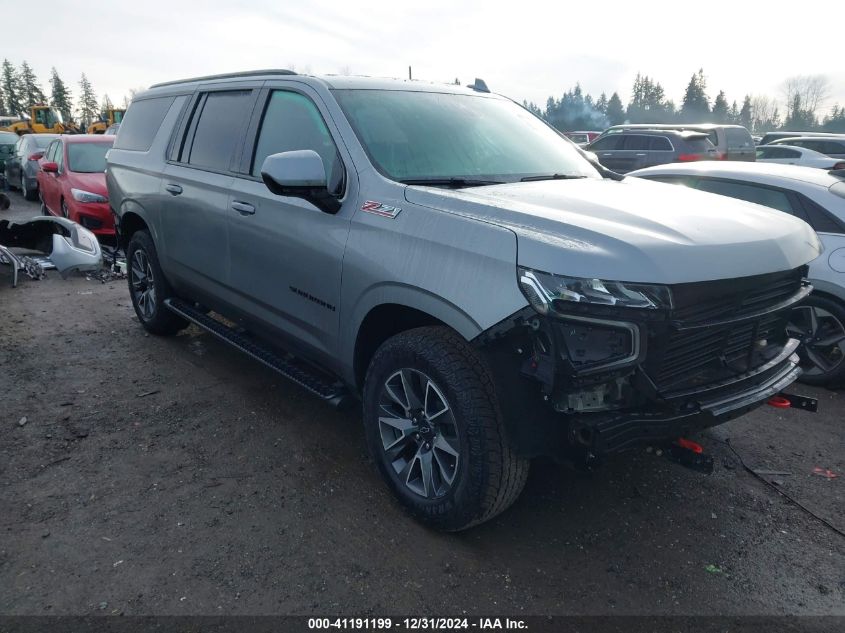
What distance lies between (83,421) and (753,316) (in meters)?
3.86

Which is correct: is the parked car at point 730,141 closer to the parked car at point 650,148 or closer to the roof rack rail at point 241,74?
the parked car at point 650,148

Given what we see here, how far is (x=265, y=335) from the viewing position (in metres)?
4.05

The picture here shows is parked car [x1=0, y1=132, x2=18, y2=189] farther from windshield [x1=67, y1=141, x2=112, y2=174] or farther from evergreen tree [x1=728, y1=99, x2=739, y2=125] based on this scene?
evergreen tree [x1=728, y1=99, x2=739, y2=125]

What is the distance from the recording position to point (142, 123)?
5.49 metres

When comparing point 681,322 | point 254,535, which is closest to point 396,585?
point 254,535

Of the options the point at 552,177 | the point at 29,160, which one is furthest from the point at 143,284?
the point at 29,160

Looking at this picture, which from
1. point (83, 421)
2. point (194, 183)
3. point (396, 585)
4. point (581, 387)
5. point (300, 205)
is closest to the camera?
point (581, 387)

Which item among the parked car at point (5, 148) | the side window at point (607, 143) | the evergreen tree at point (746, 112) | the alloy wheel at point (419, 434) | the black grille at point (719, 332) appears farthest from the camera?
the evergreen tree at point (746, 112)

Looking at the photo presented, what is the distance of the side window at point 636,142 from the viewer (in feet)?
48.4

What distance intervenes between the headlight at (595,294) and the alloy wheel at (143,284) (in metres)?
4.08

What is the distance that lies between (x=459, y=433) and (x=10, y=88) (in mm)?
116816

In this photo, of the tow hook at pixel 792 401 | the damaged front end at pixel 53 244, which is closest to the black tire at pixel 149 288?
the damaged front end at pixel 53 244

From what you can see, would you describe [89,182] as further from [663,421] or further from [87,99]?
[87,99]

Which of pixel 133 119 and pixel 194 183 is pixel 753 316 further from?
pixel 133 119
